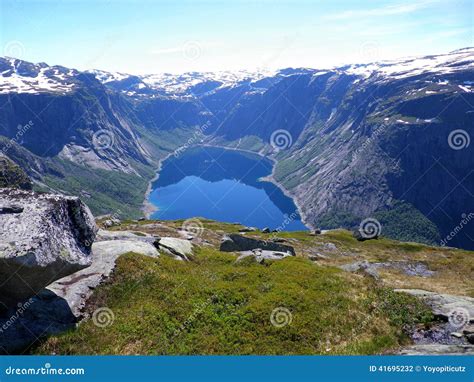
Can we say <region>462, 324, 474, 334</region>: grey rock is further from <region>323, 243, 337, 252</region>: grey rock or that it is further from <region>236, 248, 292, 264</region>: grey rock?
<region>323, 243, 337, 252</region>: grey rock

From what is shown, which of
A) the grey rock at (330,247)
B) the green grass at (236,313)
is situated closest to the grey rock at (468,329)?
the green grass at (236,313)

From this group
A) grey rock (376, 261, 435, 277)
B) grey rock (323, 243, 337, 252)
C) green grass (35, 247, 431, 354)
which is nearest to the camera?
green grass (35, 247, 431, 354)

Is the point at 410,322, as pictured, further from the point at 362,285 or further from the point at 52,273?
the point at 52,273

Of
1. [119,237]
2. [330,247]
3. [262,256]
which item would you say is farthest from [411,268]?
[119,237]

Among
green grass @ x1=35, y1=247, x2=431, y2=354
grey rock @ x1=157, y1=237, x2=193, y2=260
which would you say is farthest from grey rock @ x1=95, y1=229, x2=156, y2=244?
green grass @ x1=35, y1=247, x2=431, y2=354

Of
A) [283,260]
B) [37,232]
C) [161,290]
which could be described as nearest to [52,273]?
[37,232]

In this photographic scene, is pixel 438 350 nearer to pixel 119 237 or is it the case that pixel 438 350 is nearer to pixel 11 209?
pixel 11 209
